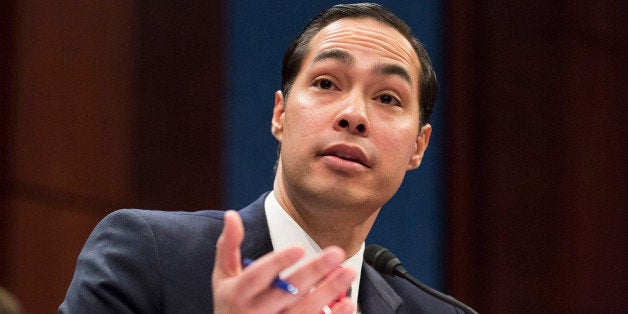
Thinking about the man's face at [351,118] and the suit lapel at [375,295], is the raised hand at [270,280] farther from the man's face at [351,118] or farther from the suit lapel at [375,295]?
the suit lapel at [375,295]

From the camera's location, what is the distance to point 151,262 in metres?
1.69

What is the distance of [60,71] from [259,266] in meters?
1.94

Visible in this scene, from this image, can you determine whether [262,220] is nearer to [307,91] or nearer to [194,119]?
[307,91]

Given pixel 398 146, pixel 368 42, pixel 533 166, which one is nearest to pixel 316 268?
pixel 398 146

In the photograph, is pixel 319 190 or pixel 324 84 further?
pixel 324 84

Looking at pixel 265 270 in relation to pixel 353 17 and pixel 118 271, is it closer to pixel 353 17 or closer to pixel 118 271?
pixel 118 271

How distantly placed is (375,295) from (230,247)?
924 mm

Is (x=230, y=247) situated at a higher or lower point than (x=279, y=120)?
higher

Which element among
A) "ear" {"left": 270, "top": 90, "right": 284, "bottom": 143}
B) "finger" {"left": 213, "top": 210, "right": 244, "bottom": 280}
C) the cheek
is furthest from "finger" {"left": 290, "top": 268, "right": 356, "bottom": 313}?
"ear" {"left": 270, "top": 90, "right": 284, "bottom": 143}

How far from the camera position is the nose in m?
1.91

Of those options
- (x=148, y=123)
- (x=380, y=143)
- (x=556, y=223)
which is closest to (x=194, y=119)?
(x=148, y=123)

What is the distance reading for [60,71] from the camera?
113 inches

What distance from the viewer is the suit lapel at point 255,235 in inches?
72.9

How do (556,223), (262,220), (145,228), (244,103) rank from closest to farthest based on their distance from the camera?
(145,228) → (262,220) → (244,103) → (556,223)
